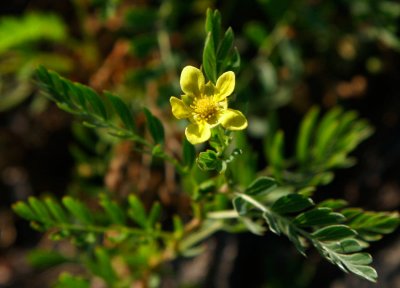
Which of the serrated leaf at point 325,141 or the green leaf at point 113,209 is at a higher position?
the serrated leaf at point 325,141

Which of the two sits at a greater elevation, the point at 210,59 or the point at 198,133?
the point at 210,59

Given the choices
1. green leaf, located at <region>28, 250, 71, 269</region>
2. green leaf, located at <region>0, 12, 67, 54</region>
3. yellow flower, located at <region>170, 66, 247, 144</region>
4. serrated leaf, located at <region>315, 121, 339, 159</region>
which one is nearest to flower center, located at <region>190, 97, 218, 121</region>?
yellow flower, located at <region>170, 66, 247, 144</region>

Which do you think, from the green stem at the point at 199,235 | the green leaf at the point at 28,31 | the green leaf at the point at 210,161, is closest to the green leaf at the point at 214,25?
the green leaf at the point at 210,161

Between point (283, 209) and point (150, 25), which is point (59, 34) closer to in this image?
point (150, 25)

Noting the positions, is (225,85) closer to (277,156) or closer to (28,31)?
(277,156)

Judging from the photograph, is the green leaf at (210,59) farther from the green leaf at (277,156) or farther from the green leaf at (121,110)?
the green leaf at (277,156)

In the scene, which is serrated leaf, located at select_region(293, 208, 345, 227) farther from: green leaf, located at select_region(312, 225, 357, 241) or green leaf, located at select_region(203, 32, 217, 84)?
green leaf, located at select_region(203, 32, 217, 84)

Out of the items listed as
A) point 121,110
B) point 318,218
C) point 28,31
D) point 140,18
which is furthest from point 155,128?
point 28,31

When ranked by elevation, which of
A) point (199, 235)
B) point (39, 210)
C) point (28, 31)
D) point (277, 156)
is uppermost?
point (28, 31)
